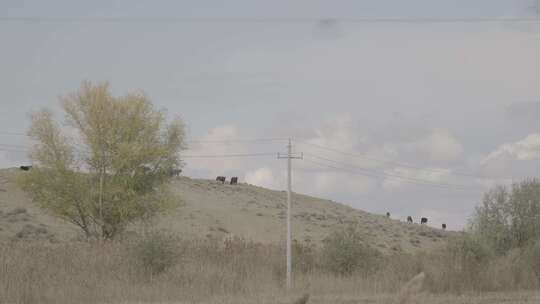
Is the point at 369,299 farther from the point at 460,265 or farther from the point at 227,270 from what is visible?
the point at 460,265

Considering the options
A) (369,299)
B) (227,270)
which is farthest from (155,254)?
(369,299)

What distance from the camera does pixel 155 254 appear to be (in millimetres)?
28359

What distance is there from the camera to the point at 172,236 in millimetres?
29578

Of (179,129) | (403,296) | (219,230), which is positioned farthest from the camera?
(219,230)

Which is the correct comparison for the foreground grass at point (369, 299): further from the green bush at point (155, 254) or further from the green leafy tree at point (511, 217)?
the green leafy tree at point (511, 217)

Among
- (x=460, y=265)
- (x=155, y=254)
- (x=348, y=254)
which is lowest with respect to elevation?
(x=460, y=265)

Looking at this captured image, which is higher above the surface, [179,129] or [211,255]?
[179,129]

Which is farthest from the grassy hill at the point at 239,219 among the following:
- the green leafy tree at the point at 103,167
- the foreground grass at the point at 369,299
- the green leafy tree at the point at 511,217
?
the foreground grass at the point at 369,299

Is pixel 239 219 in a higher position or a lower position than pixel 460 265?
higher

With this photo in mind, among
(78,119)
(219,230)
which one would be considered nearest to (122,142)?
(78,119)

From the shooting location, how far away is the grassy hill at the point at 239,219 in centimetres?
6316

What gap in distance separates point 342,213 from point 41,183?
5309cm

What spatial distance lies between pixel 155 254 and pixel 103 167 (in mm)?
28012

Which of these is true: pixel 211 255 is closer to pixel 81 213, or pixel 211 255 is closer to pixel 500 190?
pixel 500 190
